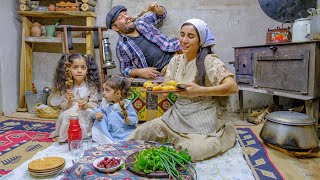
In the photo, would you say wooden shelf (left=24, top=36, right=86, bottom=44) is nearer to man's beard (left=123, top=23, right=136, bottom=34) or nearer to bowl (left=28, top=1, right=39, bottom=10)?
bowl (left=28, top=1, right=39, bottom=10)

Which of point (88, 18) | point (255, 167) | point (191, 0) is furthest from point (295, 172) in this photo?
point (88, 18)

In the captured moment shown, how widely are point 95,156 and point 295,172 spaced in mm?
1516

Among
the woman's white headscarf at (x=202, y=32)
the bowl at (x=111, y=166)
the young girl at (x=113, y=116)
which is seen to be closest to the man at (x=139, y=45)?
the young girl at (x=113, y=116)

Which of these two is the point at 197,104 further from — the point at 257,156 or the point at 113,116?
the point at 113,116

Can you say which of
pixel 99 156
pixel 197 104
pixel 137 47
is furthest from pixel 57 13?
pixel 99 156

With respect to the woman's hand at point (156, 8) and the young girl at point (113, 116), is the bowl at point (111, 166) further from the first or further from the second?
the woman's hand at point (156, 8)

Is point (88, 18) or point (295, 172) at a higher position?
point (88, 18)

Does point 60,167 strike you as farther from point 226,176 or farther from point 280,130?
point 280,130

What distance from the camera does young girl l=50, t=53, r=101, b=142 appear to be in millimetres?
2764

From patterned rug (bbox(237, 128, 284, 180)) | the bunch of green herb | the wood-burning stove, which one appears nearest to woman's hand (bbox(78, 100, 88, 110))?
the bunch of green herb

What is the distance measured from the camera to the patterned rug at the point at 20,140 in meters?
2.40

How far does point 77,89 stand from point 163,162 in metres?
1.56

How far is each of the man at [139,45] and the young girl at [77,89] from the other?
64 cm

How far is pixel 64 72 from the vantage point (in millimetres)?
2916
